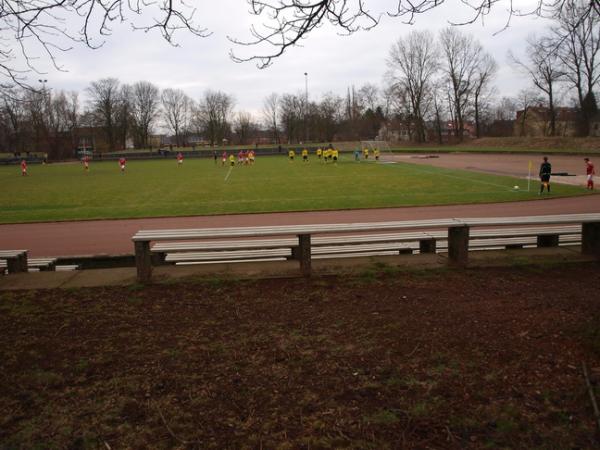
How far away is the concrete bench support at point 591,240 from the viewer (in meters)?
7.28

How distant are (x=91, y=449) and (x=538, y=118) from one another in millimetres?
111459

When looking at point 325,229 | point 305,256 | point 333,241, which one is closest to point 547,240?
point 333,241

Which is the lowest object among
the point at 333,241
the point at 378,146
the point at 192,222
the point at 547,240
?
the point at 192,222

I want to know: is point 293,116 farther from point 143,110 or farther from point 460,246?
point 460,246

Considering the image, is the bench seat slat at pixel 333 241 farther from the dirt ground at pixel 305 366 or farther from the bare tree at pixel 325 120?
the bare tree at pixel 325 120

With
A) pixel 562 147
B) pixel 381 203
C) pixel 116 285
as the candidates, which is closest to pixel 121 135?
pixel 562 147

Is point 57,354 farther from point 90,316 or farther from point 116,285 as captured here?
point 116,285

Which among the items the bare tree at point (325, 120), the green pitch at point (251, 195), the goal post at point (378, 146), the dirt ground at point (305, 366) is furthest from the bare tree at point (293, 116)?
the dirt ground at point (305, 366)

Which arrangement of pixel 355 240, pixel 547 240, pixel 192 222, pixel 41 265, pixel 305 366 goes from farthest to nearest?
pixel 192 222
pixel 41 265
pixel 547 240
pixel 355 240
pixel 305 366

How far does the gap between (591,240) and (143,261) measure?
22.9ft

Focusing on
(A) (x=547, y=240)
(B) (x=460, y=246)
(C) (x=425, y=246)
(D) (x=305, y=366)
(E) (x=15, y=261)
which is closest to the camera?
(D) (x=305, y=366)

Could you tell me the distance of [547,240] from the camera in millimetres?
8469

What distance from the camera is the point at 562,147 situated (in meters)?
55.8

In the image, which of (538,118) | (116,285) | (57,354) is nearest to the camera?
(57,354)
